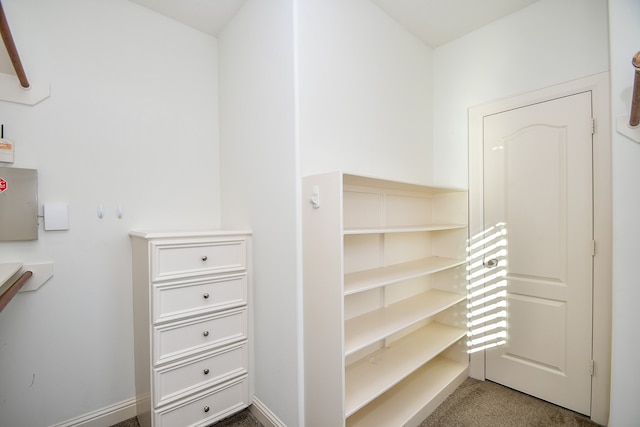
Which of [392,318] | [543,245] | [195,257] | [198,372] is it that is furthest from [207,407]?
[543,245]

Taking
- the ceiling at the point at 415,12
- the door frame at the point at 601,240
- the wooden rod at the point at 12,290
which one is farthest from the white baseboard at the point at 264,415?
the ceiling at the point at 415,12

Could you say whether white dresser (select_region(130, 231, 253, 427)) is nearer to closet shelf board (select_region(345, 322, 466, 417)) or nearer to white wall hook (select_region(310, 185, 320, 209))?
white wall hook (select_region(310, 185, 320, 209))

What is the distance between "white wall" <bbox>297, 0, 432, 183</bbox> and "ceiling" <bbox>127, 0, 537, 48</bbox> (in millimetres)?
114

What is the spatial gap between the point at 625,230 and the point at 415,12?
1.93m

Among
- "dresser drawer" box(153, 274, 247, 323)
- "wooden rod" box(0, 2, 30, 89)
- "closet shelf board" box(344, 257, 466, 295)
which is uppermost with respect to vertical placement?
"wooden rod" box(0, 2, 30, 89)

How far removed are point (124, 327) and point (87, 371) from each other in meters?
0.29

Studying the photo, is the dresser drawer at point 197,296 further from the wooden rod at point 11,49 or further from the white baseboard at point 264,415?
the wooden rod at point 11,49

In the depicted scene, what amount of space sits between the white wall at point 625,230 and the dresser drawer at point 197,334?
204 centimetres

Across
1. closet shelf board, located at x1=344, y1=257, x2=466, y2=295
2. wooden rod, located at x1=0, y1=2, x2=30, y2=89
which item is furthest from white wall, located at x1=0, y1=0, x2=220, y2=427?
closet shelf board, located at x1=344, y1=257, x2=466, y2=295

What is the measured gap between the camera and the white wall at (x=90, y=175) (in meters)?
1.54

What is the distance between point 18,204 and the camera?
1484mm

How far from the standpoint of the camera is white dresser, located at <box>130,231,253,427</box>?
1.49m

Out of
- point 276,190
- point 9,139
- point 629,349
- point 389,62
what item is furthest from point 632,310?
point 9,139

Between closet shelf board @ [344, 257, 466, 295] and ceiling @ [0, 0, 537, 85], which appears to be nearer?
closet shelf board @ [344, 257, 466, 295]
